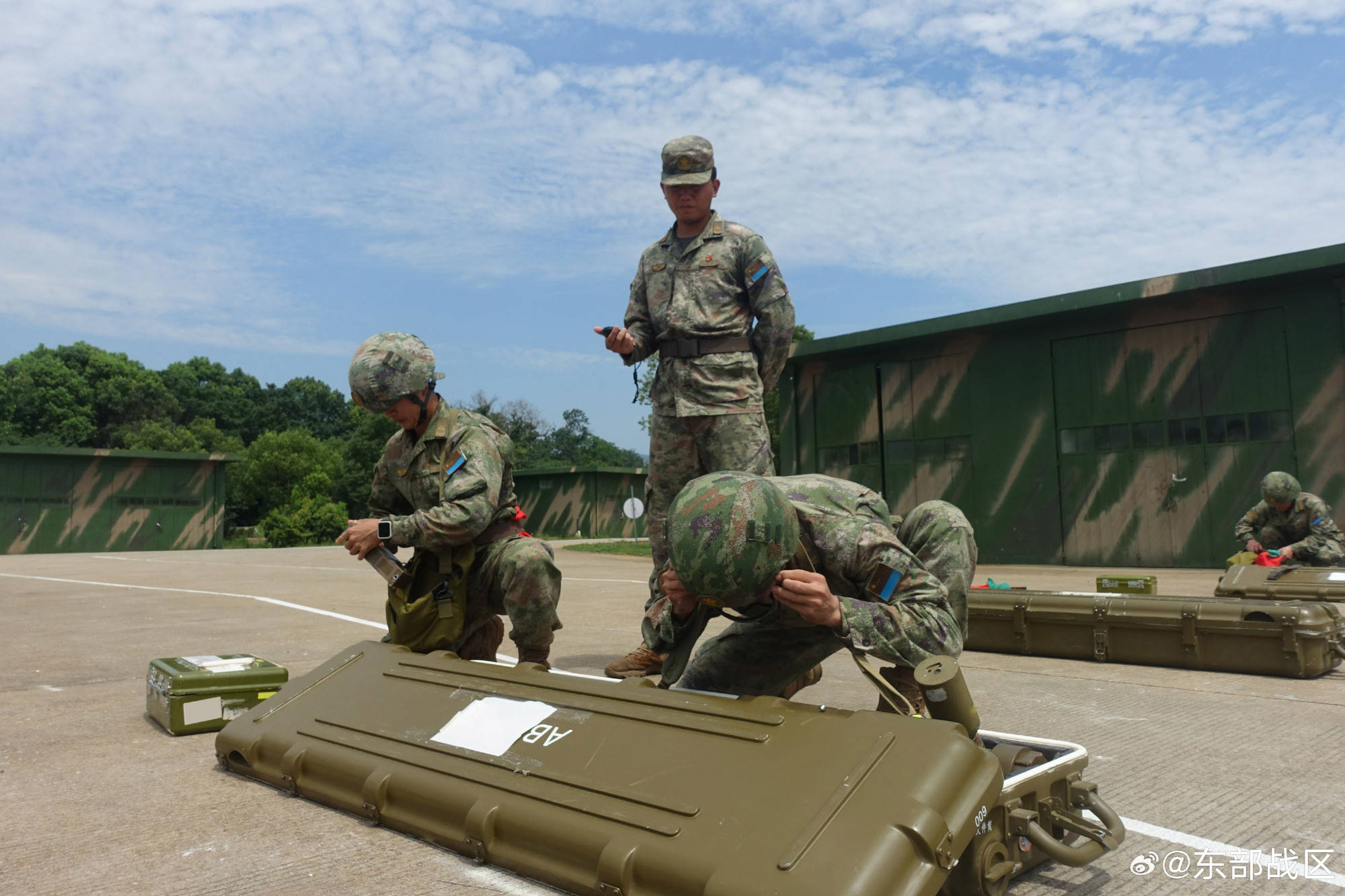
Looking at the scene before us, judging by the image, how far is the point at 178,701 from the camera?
3.28 metres

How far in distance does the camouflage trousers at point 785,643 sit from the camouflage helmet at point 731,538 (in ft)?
1.53

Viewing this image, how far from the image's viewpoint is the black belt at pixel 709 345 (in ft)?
13.4

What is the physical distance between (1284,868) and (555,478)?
115ft

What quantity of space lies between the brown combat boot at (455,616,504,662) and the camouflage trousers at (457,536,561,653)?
36mm

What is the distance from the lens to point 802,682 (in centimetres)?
358

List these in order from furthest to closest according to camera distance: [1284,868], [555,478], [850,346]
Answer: [555,478] → [850,346] → [1284,868]

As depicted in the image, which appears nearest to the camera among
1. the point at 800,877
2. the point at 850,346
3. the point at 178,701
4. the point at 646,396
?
the point at 800,877

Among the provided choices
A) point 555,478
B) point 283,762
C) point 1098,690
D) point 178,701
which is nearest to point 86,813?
point 283,762

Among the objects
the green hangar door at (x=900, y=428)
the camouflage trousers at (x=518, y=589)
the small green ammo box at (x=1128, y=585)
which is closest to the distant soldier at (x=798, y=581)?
the camouflage trousers at (x=518, y=589)

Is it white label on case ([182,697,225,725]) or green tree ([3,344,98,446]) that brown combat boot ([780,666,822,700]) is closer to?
white label on case ([182,697,225,725])

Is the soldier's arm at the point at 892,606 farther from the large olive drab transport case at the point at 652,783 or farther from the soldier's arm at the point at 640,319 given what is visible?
the soldier's arm at the point at 640,319

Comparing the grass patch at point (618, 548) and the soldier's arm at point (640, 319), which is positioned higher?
the soldier's arm at point (640, 319)

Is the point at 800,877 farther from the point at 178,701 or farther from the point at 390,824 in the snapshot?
the point at 178,701

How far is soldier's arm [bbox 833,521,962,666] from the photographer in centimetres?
225
